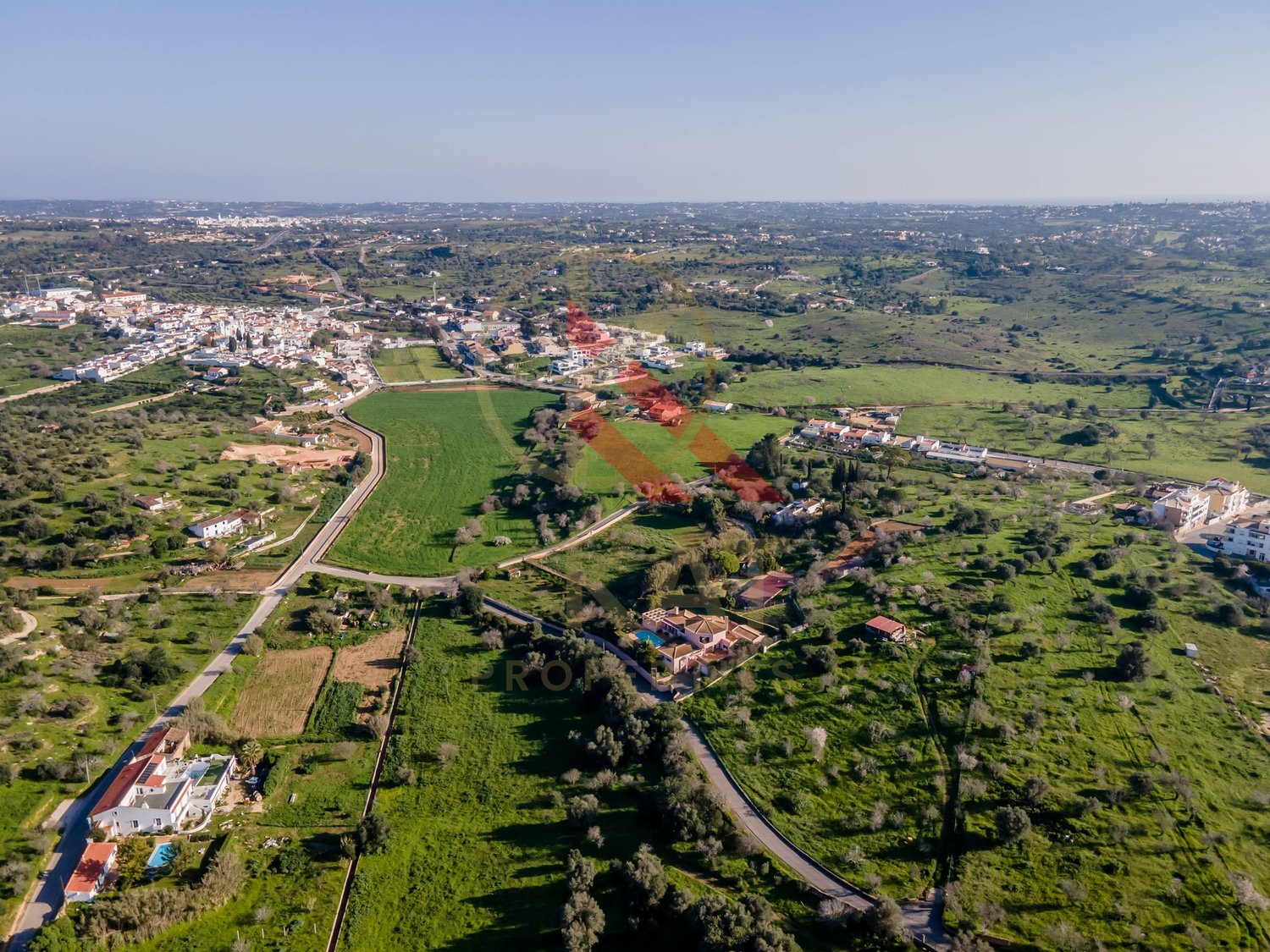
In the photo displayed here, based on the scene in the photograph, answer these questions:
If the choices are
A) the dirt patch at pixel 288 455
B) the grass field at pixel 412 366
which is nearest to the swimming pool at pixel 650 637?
the dirt patch at pixel 288 455

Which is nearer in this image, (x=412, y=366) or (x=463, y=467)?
(x=463, y=467)

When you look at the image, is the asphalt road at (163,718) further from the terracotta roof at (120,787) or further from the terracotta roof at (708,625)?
the terracotta roof at (708,625)

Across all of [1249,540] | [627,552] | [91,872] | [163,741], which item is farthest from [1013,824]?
[1249,540]

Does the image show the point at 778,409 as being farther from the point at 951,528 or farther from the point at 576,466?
the point at 951,528

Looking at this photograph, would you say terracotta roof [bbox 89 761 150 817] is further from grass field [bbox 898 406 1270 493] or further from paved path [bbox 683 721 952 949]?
grass field [bbox 898 406 1270 493]

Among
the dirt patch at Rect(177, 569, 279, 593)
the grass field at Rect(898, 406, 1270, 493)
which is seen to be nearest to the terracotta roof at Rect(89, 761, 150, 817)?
the dirt patch at Rect(177, 569, 279, 593)

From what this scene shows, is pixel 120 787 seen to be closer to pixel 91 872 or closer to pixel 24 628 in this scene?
pixel 91 872
